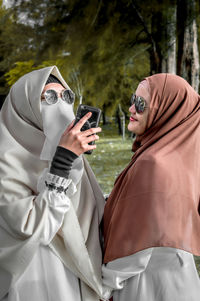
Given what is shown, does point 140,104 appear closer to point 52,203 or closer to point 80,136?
point 80,136

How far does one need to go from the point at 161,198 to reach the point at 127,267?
0.37m

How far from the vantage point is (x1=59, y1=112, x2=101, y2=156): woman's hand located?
152 centimetres

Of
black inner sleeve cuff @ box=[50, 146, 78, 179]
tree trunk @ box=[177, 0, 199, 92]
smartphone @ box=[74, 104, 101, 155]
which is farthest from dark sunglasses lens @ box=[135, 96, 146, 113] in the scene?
tree trunk @ box=[177, 0, 199, 92]

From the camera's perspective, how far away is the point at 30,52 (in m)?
8.68

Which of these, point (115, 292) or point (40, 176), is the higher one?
point (40, 176)

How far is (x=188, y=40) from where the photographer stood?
6211 mm

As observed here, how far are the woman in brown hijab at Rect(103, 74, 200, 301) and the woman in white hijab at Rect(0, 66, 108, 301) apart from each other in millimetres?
142

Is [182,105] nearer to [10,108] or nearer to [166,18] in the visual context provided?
[10,108]

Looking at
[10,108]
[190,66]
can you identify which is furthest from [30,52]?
[10,108]

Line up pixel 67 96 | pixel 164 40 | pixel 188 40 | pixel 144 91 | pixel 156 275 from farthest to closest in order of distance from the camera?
pixel 164 40, pixel 188 40, pixel 144 91, pixel 67 96, pixel 156 275

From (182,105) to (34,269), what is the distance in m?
1.14

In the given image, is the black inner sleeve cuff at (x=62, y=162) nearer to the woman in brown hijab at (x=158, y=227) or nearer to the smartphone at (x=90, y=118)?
the smartphone at (x=90, y=118)

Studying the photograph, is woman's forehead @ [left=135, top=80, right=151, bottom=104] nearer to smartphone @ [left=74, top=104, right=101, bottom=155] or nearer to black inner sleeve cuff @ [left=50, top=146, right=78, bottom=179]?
smartphone @ [left=74, top=104, right=101, bottom=155]

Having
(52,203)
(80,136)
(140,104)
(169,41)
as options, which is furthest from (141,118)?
(169,41)
